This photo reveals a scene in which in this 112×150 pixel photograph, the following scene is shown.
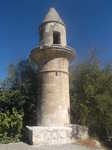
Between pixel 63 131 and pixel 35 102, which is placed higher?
pixel 35 102

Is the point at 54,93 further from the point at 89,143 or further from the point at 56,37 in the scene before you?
the point at 56,37

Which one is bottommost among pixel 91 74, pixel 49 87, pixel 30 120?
pixel 30 120

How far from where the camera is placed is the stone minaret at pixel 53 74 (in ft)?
51.4

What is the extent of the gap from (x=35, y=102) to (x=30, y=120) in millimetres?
1789

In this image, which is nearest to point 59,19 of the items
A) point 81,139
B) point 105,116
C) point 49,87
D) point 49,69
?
point 49,69

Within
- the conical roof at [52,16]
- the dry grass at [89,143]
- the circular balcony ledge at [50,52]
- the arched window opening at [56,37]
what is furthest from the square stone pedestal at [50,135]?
the conical roof at [52,16]

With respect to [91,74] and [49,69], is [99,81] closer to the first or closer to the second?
[91,74]

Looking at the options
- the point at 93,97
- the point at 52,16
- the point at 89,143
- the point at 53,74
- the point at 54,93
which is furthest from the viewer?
the point at 52,16

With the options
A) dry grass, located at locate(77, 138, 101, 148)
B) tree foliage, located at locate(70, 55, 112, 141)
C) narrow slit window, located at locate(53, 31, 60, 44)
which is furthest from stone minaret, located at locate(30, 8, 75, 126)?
dry grass, located at locate(77, 138, 101, 148)

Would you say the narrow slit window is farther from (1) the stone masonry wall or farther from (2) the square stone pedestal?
(2) the square stone pedestal

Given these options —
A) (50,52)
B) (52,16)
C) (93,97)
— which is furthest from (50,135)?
(52,16)

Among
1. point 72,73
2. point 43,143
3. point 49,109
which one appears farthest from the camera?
point 72,73

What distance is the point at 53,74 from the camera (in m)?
16.2

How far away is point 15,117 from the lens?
619 inches
